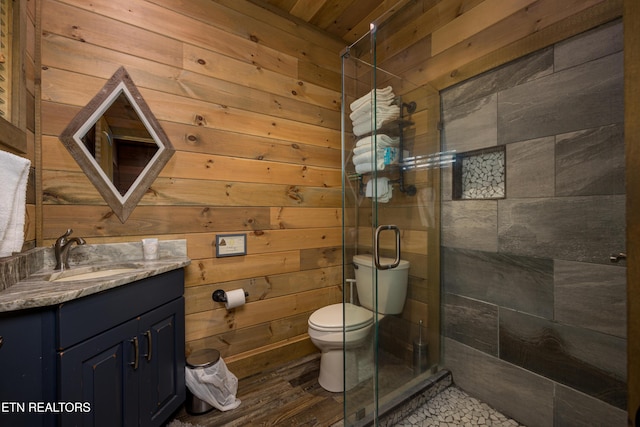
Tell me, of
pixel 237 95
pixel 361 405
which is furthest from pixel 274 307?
pixel 237 95

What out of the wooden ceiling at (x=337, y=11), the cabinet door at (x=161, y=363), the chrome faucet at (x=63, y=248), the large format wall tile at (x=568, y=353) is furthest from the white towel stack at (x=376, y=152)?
the chrome faucet at (x=63, y=248)

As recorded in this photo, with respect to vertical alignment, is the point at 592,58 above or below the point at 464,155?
above

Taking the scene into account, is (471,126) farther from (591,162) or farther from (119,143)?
(119,143)

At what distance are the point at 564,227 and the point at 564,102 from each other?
61cm

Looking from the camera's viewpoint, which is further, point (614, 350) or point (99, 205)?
point (99, 205)

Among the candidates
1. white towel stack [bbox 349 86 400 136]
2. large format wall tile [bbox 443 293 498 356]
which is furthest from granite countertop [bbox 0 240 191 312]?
large format wall tile [bbox 443 293 498 356]

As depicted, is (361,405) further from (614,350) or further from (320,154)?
(320,154)

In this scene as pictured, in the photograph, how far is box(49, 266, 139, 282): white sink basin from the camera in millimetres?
1296

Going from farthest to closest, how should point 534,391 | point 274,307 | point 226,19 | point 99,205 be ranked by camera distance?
point 274,307, point 226,19, point 99,205, point 534,391

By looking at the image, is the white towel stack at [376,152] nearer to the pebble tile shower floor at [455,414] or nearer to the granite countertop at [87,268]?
the granite countertop at [87,268]

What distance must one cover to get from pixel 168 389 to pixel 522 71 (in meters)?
2.60

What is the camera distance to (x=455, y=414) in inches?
61.1

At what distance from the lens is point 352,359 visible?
1.59 metres

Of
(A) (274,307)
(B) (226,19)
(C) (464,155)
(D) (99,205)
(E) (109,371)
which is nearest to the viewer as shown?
(E) (109,371)
